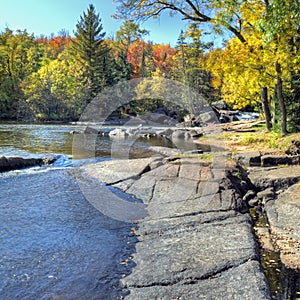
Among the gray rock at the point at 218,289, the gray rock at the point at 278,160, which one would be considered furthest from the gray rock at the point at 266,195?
the gray rock at the point at 218,289

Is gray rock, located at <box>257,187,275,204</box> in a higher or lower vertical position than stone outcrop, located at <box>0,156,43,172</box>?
lower

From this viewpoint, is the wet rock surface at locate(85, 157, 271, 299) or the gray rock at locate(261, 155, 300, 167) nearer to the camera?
the wet rock surface at locate(85, 157, 271, 299)

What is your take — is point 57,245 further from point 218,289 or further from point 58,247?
point 218,289

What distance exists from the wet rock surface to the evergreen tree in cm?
4650

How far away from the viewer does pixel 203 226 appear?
6.50 m

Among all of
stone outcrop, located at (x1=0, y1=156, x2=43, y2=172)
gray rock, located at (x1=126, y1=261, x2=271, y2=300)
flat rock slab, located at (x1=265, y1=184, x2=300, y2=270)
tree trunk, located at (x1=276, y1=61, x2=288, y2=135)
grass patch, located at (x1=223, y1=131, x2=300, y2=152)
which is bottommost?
gray rock, located at (x1=126, y1=261, x2=271, y2=300)

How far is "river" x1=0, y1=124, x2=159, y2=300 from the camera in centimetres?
454

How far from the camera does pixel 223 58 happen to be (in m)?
15.1

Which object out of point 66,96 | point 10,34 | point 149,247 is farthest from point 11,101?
→ point 149,247

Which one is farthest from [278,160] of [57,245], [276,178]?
[57,245]

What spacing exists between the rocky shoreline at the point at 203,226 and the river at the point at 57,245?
42cm

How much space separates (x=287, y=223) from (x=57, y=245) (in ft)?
15.5

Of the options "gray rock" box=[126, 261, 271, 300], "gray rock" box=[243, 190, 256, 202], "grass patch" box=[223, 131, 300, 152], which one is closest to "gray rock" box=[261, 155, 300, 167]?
"grass patch" box=[223, 131, 300, 152]

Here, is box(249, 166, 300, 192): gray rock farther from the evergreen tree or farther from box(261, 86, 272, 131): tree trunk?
the evergreen tree
